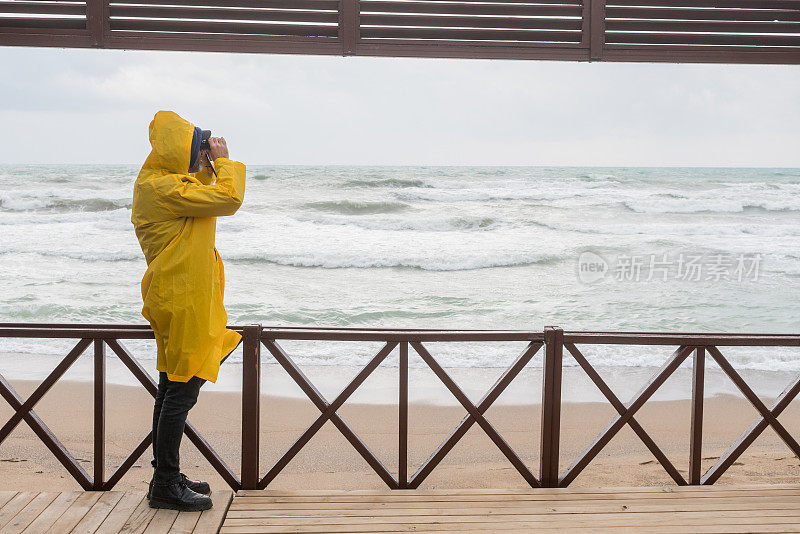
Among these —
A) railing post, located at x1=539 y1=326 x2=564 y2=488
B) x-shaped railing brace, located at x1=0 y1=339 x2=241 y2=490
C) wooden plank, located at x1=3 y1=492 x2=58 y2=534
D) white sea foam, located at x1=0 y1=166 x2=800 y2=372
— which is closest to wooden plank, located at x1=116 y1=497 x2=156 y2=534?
x-shaped railing brace, located at x1=0 y1=339 x2=241 y2=490

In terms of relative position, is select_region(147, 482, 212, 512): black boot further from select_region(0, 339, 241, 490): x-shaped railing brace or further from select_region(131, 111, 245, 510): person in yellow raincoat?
select_region(0, 339, 241, 490): x-shaped railing brace

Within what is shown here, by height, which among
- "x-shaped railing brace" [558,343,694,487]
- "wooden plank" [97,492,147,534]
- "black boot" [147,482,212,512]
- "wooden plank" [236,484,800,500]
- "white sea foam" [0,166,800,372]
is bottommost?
"white sea foam" [0,166,800,372]

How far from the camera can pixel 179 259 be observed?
90.8 inches

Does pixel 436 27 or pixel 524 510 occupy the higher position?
pixel 436 27

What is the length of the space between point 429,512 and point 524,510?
13.8 inches

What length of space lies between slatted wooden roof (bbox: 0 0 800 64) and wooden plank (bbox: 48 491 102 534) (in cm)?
184

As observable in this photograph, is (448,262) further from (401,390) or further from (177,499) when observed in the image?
(177,499)

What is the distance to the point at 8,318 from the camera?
1026 centimetres

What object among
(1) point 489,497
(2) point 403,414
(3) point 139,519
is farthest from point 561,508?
(3) point 139,519

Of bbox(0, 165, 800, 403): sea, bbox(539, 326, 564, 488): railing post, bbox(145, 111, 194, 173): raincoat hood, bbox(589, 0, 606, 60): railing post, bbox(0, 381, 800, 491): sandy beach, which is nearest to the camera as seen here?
bbox(145, 111, 194, 173): raincoat hood

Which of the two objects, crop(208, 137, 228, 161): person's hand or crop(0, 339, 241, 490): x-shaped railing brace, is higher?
crop(208, 137, 228, 161): person's hand

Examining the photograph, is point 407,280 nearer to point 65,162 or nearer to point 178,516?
point 178,516

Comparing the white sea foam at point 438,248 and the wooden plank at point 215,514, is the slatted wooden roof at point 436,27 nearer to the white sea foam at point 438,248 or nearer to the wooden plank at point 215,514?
the wooden plank at point 215,514

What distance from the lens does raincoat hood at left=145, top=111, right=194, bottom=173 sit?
2.28 meters
